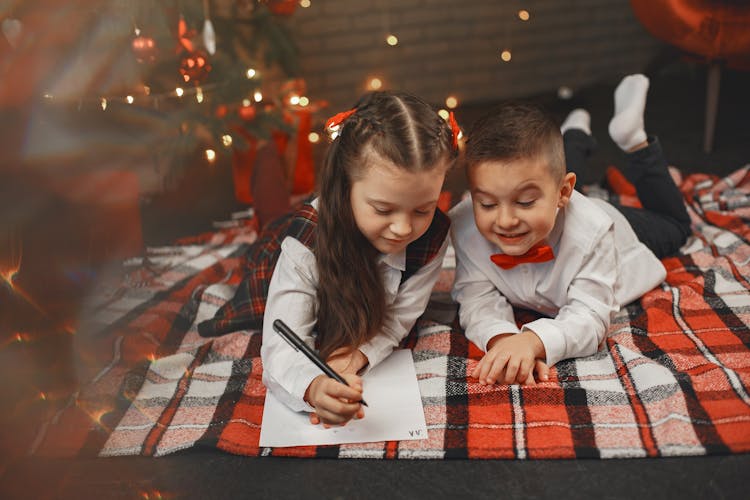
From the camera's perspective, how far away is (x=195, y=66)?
196 centimetres

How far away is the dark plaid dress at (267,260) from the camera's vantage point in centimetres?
124

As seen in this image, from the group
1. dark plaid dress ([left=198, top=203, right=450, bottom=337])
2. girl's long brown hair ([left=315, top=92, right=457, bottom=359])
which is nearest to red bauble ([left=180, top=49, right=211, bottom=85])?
dark plaid dress ([left=198, top=203, right=450, bottom=337])

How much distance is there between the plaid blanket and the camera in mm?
1072

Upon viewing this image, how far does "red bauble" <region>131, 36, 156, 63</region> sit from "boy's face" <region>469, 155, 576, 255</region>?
1.06m

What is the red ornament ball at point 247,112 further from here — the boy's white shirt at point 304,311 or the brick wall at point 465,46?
the boy's white shirt at point 304,311

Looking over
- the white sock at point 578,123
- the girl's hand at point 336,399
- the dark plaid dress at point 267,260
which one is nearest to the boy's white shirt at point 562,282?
the dark plaid dress at point 267,260

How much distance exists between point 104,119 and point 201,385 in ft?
3.23

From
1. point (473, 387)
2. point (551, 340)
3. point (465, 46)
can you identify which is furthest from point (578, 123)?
point (465, 46)

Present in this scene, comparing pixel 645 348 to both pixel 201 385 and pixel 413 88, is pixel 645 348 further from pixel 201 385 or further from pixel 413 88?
pixel 413 88

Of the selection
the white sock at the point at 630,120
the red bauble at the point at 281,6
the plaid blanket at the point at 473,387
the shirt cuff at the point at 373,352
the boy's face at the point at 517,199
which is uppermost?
the red bauble at the point at 281,6

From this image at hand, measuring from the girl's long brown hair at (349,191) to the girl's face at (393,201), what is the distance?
Answer: 0.5 inches

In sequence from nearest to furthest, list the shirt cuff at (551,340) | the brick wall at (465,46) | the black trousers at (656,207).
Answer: the shirt cuff at (551,340) → the black trousers at (656,207) → the brick wall at (465,46)

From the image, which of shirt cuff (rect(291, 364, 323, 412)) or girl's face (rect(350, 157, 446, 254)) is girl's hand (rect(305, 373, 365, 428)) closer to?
shirt cuff (rect(291, 364, 323, 412))

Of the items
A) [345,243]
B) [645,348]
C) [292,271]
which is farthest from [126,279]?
[645,348]
